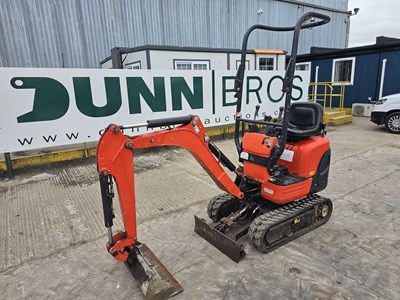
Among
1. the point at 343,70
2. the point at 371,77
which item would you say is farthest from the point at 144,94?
the point at 343,70

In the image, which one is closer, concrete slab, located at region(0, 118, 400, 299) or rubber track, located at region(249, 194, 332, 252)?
concrete slab, located at region(0, 118, 400, 299)

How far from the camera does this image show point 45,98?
219 inches

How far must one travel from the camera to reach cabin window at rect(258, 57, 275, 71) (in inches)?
513

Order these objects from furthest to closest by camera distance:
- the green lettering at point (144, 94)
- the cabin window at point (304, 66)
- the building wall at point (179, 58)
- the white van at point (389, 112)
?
the cabin window at point (304, 66) < the building wall at point (179, 58) < the white van at point (389, 112) < the green lettering at point (144, 94)

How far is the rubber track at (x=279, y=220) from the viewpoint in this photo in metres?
2.85

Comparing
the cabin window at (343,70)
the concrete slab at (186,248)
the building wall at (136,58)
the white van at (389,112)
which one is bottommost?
the concrete slab at (186,248)

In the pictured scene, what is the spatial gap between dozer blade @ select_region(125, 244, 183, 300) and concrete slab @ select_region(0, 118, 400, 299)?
4.2 inches

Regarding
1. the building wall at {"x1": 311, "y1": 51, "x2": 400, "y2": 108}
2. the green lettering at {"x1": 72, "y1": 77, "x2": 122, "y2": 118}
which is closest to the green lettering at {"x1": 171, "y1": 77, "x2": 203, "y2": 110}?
the green lettering at {"x1": 72, "y1": 77, "x2": 122, "y2": 118}

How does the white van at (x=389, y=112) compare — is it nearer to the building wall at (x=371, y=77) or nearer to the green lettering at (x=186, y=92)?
the building wall at (x=371, y=77)

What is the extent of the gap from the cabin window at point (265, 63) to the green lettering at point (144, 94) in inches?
303

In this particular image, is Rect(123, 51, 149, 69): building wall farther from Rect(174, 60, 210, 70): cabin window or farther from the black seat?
the black seat

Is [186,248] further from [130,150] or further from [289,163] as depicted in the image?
[289,163]

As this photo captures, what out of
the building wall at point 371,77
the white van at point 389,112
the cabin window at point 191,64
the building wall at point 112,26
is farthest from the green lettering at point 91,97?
the building wall at point 371,77

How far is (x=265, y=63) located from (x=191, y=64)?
418 cm
